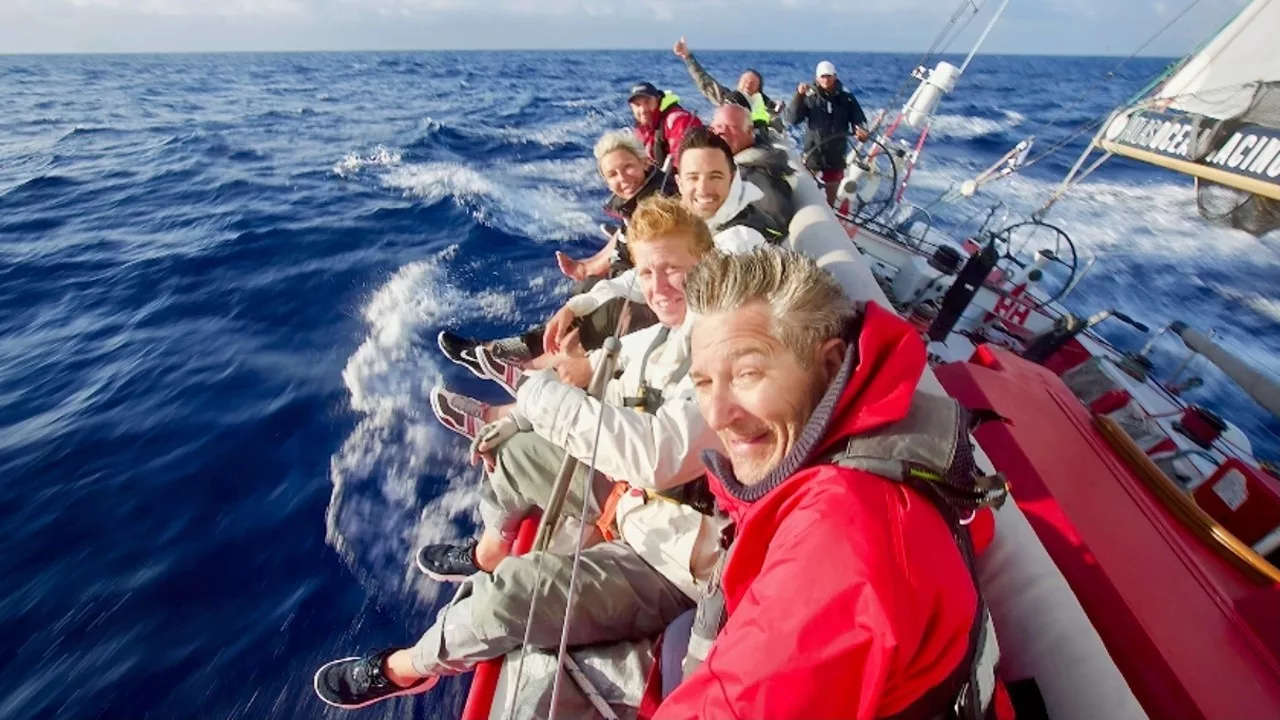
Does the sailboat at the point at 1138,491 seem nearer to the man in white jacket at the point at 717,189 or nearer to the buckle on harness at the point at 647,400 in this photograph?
the man in white jacket at the point at 717,189

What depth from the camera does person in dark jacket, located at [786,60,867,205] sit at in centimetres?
835

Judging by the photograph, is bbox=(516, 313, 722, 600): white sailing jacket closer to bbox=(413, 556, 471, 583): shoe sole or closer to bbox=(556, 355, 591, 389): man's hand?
bbox=(556, 355, 591, 389): man's hand

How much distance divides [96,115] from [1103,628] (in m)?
31.0

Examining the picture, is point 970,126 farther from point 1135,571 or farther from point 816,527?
point 816,527

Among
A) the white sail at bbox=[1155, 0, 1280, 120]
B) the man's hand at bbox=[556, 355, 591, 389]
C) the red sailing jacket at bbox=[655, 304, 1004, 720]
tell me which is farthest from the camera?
the white sail at bbox=[1155, 0, 1280, 120]

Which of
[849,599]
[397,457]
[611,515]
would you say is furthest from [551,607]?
[397,457]

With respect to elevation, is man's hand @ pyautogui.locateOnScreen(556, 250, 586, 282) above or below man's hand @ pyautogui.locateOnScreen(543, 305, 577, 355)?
below

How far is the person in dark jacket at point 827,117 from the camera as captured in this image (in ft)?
27.4

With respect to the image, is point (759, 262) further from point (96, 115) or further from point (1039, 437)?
point (96, 115)

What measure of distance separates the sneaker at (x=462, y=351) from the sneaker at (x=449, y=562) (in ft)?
6.20

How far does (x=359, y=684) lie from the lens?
2646 mm

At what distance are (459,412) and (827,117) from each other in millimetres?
7068

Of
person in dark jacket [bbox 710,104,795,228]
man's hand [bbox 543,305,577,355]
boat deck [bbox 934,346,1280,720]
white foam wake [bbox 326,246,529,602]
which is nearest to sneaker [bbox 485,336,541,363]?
white foam wake [bbox 326,246,529,602]

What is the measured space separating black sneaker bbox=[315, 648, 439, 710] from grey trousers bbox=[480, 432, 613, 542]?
33.4 inches
